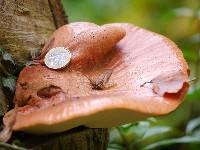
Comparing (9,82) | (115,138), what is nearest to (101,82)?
(9,82)

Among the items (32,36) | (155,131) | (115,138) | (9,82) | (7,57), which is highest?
(32,36)

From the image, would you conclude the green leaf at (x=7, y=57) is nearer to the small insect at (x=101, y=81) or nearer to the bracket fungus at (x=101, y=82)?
the bracket fungus at (x=101, y=82)

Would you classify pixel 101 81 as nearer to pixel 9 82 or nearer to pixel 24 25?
pixel 9 82

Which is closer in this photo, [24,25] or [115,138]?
[24,25]

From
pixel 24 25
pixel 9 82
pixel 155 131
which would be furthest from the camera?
pixel 155 131

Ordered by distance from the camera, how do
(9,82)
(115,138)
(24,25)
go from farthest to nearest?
(115,138), (24,25), (9,82)

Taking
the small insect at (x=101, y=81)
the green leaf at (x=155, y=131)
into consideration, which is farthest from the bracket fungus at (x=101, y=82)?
the green leaf at (x=155, y=131)
